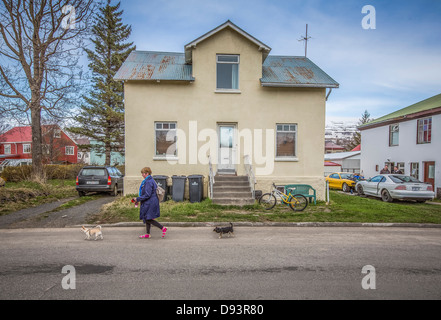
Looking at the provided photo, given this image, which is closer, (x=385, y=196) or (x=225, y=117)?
(x=225, y=117)

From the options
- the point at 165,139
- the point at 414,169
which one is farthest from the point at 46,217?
the point at 414,169

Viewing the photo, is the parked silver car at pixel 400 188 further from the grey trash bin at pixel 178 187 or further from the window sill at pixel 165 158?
the window sill at pixel 165 158

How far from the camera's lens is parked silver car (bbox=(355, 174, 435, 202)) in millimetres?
13281

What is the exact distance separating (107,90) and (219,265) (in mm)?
28977

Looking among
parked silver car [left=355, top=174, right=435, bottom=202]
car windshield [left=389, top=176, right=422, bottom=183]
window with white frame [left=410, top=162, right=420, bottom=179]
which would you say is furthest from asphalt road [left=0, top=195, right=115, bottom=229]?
window with white frame [left=410, top=162, right=420, bottom=179]

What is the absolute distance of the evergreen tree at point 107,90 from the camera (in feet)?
97.4

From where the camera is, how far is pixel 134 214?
29.4 ft

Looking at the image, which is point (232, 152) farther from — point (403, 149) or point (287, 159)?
point (403, 149)

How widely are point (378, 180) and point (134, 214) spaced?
43.3ft

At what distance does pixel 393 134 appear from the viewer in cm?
2127

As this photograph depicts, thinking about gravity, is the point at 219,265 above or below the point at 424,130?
below

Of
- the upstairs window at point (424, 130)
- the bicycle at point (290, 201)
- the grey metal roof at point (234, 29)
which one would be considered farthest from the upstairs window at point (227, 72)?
the upstairs window at point (424, 130)

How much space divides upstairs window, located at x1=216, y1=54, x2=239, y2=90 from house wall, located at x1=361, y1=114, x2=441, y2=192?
45.4 ft
